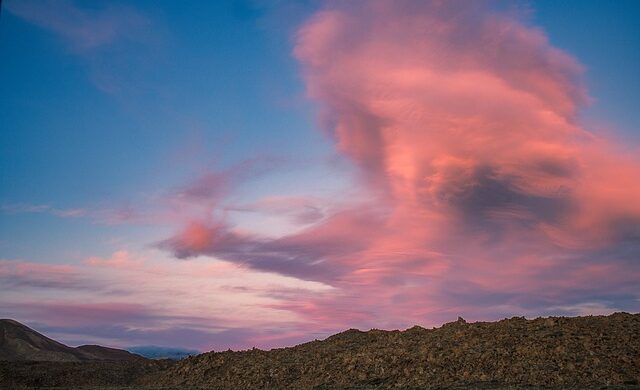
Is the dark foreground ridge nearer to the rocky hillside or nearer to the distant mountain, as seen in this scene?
the rocky hillside

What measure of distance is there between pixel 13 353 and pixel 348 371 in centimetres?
3707

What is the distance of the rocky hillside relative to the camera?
20000mm

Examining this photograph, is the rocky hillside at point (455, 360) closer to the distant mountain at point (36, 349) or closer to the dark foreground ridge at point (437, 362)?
the dark foreground ridge at point (437, 362)

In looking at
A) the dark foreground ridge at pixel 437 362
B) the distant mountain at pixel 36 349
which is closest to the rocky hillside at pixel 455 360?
the dark foreground ridge at pixel 437 362

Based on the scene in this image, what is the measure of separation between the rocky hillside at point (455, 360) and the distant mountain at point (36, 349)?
21.9 meters

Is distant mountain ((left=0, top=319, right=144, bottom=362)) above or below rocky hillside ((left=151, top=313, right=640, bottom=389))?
above

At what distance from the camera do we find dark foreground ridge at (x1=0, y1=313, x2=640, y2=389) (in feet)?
65.7

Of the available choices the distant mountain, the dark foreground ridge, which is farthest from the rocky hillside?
the distant mountain

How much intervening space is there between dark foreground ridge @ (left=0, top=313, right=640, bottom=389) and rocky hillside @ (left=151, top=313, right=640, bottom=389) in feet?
0.11

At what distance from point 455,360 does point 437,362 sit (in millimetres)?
659

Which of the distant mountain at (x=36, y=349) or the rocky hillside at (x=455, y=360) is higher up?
the distant mountain at (x=36, y=349)

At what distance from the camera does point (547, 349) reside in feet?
73.0

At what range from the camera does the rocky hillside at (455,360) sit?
20000 mm

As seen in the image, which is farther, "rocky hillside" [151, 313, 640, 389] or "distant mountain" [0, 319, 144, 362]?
"distant mountain" [0, 319, 144, 362]
